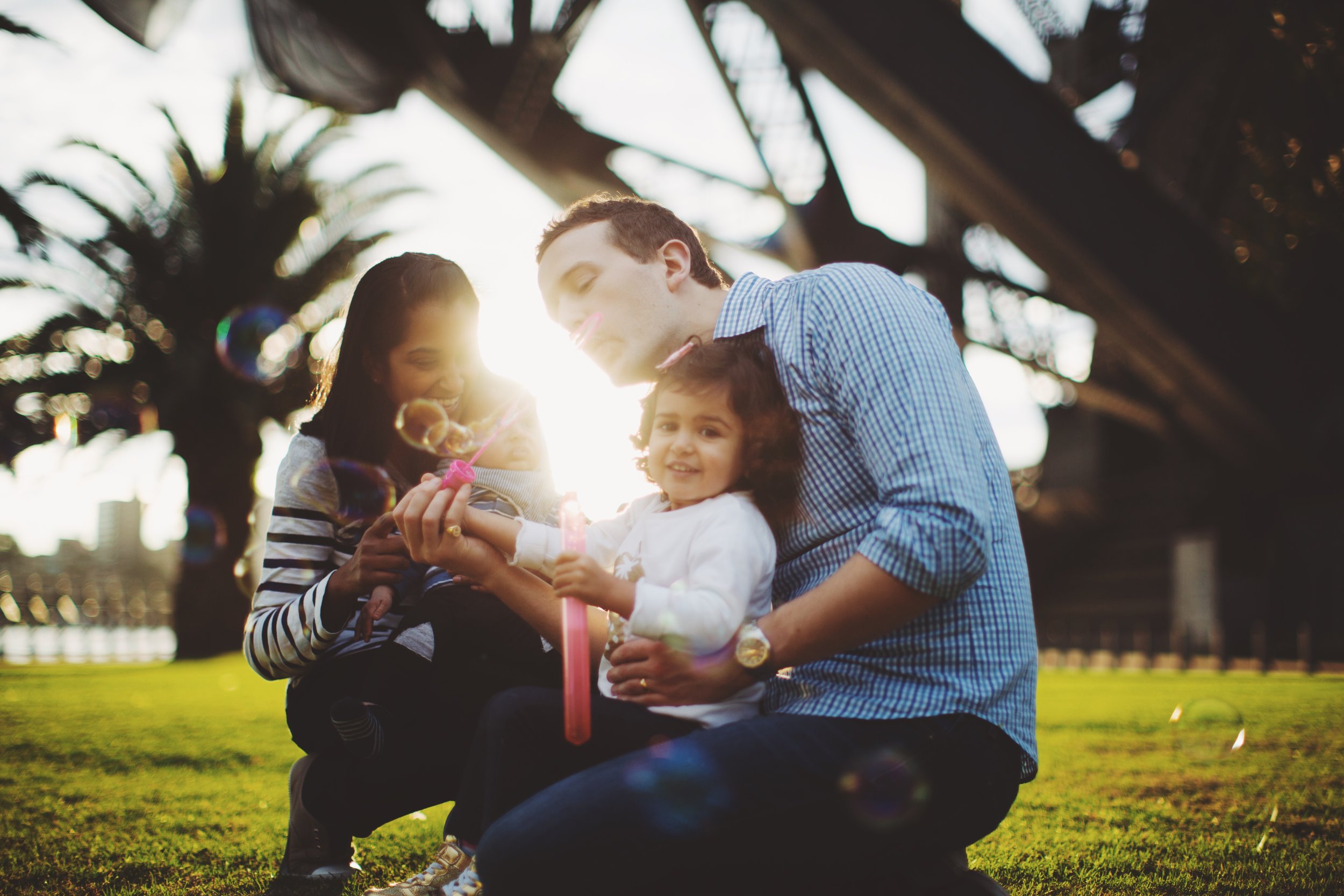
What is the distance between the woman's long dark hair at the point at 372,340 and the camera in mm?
2293

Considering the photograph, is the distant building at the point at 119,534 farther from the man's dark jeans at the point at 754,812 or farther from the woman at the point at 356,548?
the man's dark jeans at the point at 754,812

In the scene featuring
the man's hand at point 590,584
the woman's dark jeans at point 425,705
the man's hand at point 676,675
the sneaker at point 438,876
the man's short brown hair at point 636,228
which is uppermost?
the man's short brown hair at point 636,228

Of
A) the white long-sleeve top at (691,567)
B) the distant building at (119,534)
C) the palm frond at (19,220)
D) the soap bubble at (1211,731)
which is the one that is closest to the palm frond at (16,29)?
the palm frond at (19,220)

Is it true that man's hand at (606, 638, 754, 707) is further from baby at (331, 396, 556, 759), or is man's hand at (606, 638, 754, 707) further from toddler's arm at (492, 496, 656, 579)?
baby at (331, 396, 556, 759)

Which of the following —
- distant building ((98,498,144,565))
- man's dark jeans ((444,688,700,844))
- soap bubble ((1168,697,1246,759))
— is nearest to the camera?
man's dark jeans ((444,688,700,844))

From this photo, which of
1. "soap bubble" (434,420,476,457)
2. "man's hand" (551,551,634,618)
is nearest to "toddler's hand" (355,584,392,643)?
"soap bubble" (434,420,476,457)

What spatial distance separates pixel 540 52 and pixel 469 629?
4945 millimetres

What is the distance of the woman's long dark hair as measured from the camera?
2.29 m

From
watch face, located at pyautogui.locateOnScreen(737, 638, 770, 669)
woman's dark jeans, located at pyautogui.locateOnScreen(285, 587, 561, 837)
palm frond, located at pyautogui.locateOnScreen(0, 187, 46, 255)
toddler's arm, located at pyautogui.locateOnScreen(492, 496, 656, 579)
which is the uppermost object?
palm frond, located at pyautogui.locateOnScreen(0, 187, 46, 255)

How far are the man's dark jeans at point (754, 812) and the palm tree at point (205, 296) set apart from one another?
40.5ft

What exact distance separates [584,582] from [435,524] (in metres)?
0.37

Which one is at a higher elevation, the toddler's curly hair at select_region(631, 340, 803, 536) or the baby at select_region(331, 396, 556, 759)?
the toddler's curly hair at select_region(631, 340, 803, 536)

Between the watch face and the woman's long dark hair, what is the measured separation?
51.6 inches

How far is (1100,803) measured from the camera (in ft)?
10.3
